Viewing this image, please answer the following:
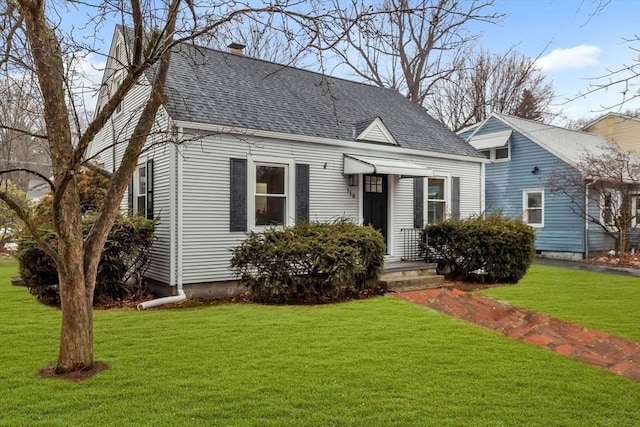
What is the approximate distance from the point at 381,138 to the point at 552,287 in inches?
197

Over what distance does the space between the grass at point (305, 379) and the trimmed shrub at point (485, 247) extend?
4.09 metres

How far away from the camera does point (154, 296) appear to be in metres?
8.81

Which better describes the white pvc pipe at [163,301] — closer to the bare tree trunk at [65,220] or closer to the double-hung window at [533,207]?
the bare tree trunk at [65,220]

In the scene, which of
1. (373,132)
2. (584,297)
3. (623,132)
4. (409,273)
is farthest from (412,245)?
(623,132)

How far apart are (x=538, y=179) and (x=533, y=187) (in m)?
0.34

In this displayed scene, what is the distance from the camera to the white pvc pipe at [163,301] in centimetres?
762

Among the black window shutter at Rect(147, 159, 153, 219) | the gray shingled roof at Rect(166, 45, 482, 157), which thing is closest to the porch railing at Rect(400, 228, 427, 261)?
the gray shingled roof at Rect(166, 45, 482, 157)

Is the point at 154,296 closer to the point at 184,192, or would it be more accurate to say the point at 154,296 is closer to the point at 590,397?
the point at 184,192

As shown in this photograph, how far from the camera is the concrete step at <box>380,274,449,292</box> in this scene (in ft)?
30.0

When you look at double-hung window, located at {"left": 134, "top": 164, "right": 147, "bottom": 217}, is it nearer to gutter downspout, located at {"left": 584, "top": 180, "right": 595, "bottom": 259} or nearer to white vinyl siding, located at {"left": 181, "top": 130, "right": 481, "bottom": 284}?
white vinyl siding, located at {"left": 181, "top": 130, "right": 481, "bottom": 284}

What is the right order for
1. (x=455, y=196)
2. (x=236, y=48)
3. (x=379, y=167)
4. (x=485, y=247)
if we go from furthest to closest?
(x=236, y=48) → (x=455, y=196) → (x=485, y=247) → (x=379, y=167)

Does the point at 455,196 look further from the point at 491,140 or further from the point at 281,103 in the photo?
the point at 491,140

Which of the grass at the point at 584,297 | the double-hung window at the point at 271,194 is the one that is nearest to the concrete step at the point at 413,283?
the grass at the point at 584,297

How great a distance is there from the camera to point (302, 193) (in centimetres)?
974
